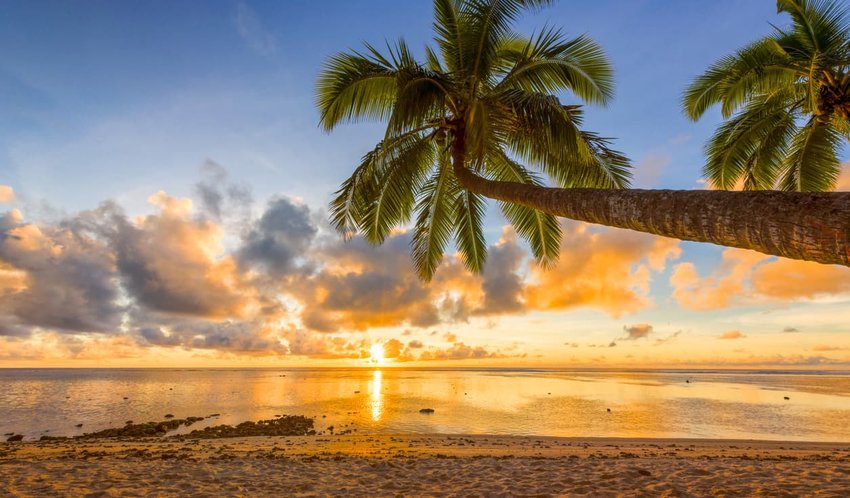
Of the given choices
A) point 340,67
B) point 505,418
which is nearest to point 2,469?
point 340,67

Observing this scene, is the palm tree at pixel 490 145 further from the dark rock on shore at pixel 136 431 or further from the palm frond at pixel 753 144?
the dark rock on shore at pixel 136 431

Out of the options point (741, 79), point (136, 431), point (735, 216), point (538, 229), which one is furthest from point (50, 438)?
point (741, 79)

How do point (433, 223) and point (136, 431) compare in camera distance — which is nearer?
point (433, 223)

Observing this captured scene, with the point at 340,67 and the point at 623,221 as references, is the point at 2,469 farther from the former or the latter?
the point at 623,221

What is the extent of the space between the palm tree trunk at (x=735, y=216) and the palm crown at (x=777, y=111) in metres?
6.88

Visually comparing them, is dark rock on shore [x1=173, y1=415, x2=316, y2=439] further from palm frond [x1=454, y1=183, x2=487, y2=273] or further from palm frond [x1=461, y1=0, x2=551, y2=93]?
palm frond [x1=461, y1=0, x2=551, y2=93]

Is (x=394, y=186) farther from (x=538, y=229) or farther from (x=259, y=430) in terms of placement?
(x=259, y=430)

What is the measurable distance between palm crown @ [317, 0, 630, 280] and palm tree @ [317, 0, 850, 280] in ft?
0.07

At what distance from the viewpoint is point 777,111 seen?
1019 centimetres

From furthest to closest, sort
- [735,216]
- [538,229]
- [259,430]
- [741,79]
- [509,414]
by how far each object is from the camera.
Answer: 1. [509,414]
2. [259,430]
3. [538,229]
4. [741,79]
5. [735,216]

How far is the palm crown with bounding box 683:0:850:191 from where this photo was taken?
906 cm

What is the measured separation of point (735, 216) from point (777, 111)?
9.47m

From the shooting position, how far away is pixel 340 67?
27.9 feet

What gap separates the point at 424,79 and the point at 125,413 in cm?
2372
